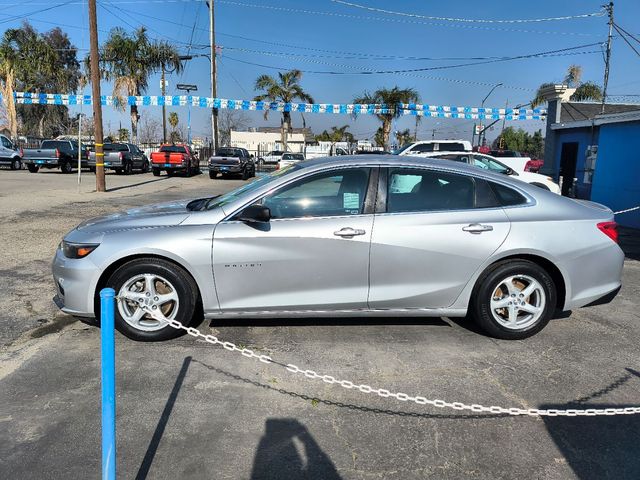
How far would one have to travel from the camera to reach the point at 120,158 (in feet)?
92.3

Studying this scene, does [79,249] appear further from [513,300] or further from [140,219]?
[513,300]

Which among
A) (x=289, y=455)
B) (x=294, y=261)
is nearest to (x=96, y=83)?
(x=294, y=261)

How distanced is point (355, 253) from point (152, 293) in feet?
5.61

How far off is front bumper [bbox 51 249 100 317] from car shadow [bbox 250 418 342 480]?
1.93 meters

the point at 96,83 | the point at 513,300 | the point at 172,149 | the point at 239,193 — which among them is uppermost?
the point at 96,83

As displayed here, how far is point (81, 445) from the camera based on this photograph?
9.45 ft

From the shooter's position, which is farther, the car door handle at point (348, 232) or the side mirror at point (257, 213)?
the car door handle at point (348, 232)

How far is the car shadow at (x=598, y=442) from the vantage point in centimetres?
274

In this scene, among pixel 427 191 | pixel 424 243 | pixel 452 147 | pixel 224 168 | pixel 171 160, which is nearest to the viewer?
pixel 424 243

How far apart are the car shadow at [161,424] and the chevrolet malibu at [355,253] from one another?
21.4 inches

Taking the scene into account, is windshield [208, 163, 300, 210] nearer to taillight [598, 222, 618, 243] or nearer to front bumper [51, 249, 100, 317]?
front bumper [51, 249, 100, 317]

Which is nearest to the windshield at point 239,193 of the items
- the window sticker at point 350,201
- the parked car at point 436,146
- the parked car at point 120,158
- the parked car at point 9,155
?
the window sticker at point 350,201

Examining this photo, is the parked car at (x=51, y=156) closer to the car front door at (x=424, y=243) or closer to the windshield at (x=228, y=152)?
the windshield at (x=228, y=152)

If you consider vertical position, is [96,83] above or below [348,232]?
above
